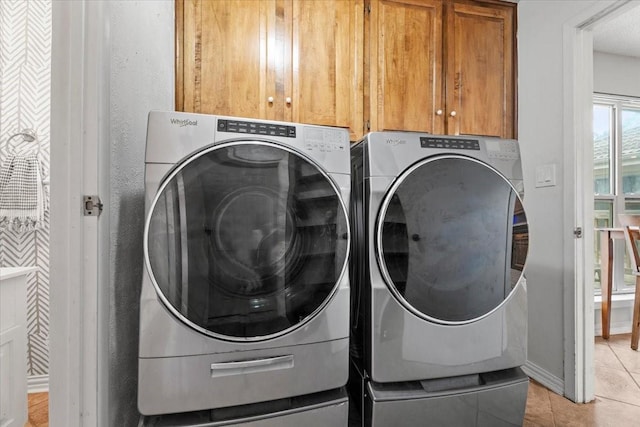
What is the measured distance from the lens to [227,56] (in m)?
1.58

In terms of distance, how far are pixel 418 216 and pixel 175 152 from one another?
81 centimetres

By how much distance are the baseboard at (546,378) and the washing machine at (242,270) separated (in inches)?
52.7

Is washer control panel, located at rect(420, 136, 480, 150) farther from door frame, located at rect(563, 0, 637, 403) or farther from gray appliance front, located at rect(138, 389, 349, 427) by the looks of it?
gray appliance front, located at rect(138, 389, 349, 427)

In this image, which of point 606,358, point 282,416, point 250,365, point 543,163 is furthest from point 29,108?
point 606,358

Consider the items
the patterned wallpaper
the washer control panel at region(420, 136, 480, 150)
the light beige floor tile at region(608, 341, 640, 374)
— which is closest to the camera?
the washer control panel at region(420, 136, 480, 150)

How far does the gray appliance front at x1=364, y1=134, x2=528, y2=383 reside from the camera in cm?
107

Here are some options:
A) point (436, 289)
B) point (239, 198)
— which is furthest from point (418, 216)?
point (239, 198)

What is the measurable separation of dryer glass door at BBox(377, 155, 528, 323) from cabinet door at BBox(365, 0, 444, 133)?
2.39ft

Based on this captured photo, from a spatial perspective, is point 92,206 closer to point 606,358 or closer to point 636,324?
point 606,358

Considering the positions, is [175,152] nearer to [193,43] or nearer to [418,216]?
[418,216]

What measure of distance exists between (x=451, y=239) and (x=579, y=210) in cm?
94

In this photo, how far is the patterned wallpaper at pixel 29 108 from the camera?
1.77m

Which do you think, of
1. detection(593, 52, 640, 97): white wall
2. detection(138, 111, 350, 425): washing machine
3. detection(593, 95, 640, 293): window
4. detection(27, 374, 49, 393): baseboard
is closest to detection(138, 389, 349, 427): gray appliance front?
detection(138, 111, 350, 425): washing machine

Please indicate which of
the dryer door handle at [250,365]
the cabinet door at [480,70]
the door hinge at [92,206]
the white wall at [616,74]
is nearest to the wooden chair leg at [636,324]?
the cabinet door at [480,70]
